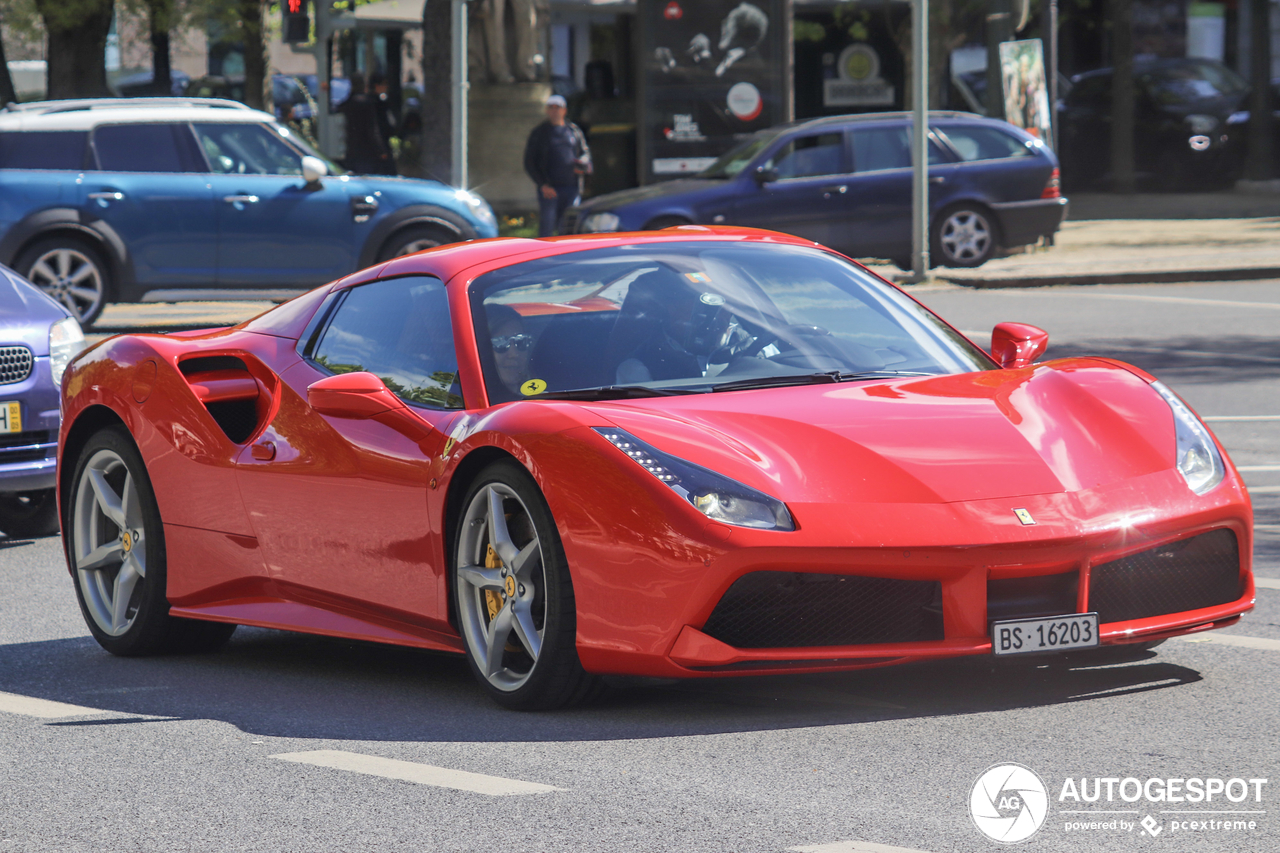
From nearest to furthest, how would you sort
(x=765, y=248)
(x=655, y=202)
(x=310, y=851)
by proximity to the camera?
(x=310, y=851) < (x=765, y=248) < (x=655, y=202)

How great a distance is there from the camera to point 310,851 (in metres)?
4.16

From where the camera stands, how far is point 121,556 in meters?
6.80

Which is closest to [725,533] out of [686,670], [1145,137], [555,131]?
[686,670]

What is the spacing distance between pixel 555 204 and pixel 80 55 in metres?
10.0

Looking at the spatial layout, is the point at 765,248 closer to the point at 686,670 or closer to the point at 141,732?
the point at 686,670

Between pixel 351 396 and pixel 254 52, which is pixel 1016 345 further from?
pixel 254 52

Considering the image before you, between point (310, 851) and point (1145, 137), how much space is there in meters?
30.2

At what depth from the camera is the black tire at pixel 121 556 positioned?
261 inches

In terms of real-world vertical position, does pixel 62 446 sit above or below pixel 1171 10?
below

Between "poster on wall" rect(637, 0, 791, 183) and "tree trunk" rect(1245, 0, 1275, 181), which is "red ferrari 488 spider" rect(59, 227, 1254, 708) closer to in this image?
"poster on wall" rect(637, 0, 791, 183)

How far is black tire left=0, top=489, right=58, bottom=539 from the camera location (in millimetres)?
9273

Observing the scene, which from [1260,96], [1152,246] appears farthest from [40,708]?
[1260,96]

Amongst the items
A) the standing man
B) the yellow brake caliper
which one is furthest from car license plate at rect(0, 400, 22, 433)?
the standing man

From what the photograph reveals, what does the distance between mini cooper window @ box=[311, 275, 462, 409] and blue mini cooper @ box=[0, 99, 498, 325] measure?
11.4 metres
